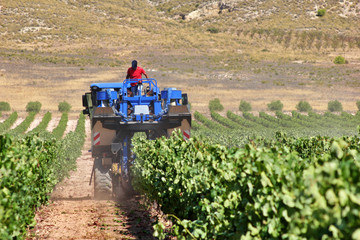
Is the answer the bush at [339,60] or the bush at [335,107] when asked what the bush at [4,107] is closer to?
the bush at [335,107]

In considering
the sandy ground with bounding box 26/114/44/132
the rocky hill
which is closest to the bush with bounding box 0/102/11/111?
the sandy ground with bounding box 26/114/44/132

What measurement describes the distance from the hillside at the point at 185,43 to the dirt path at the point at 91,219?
43.9m

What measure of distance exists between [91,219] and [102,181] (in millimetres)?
2909

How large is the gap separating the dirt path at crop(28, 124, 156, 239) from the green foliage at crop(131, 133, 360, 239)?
3.83 feet

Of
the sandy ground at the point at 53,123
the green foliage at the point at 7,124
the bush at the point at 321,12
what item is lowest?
the sandy ground at the point at 53,123

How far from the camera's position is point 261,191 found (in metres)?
4.78

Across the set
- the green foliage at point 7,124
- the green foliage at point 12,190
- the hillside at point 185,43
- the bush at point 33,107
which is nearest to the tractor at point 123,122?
the green foliage at point 12,190

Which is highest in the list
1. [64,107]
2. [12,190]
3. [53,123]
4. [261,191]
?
[261,191]

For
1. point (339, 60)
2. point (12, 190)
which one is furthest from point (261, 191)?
point (339, 60)

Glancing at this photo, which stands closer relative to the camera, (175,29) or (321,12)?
(175,29)

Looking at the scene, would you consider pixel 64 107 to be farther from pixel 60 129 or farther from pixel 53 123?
pixel 60 129

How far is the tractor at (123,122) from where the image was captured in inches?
517

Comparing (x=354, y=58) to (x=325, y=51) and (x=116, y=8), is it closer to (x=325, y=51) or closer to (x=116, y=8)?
(x=325, y=51)

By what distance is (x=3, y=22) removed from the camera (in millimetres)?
88125
